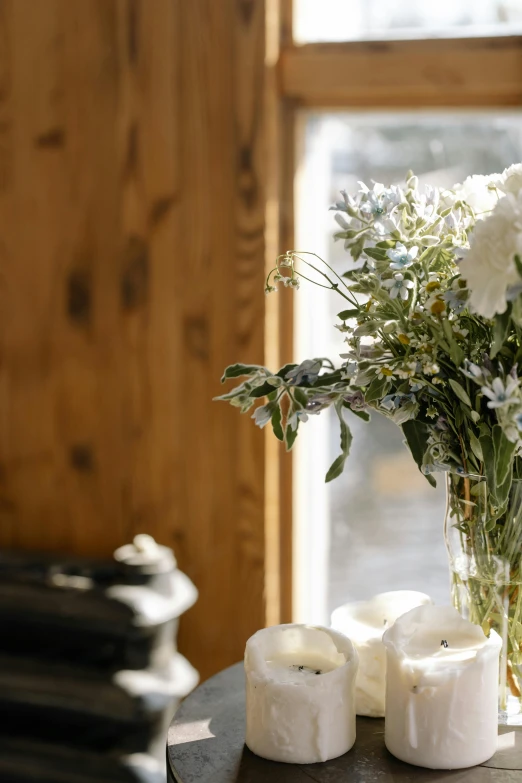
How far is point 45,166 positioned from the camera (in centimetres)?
173

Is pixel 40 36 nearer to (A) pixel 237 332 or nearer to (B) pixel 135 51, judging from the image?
(B) pixel 135 51

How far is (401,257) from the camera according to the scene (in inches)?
34.7

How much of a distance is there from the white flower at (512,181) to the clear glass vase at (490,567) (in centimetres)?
29

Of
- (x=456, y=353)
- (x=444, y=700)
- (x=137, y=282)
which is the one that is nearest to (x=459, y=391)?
(x=456, y=353)

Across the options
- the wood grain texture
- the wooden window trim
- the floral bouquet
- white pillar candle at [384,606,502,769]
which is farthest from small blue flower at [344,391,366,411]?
the wood grain texture

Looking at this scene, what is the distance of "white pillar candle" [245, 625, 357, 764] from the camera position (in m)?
0.90

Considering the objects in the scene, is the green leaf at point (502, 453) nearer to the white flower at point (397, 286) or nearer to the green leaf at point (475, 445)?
the green leaf at point (475, 445)

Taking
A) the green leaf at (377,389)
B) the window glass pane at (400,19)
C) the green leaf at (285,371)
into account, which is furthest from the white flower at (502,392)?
the window glass pane at (400,19)

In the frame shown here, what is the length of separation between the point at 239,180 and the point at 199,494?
22.8 inches

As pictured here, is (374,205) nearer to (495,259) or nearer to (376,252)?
(376,252)

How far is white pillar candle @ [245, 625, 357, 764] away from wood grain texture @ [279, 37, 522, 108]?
1.01 m

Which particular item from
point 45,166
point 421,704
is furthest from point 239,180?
point 421,704

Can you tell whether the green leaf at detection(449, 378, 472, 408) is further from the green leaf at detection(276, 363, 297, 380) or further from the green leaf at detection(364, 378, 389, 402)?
the green leaf at detection(276, 363, 297, 380)

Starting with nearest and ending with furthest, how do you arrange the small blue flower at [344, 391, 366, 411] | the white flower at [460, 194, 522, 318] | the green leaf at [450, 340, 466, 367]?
the white flower at [460, 194, 522, 318] < the green leaf at [450, 340, 466, 367] < the small blue flower at [344, 391, 366, 411]
